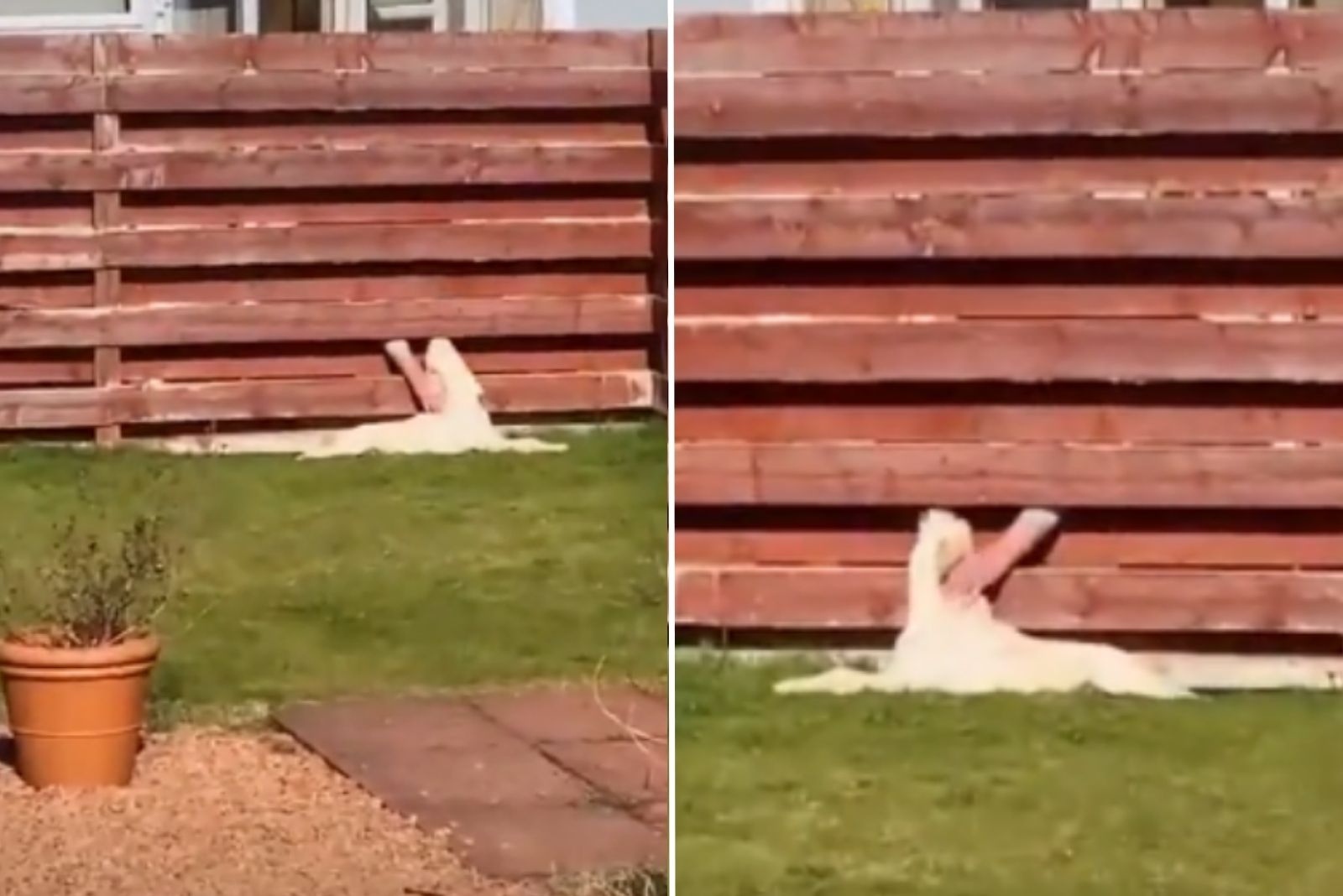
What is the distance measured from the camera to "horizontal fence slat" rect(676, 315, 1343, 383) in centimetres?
320

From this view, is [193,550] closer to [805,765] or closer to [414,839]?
[414,839]

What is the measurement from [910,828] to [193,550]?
1155 millimetres

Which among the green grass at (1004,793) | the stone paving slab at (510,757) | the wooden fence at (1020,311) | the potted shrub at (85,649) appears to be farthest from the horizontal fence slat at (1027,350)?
the potted shrub at (85,649)

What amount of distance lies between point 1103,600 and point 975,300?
1.30ft

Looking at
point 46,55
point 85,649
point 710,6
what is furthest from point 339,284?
point 710,6

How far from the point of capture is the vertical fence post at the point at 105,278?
366 centimetres

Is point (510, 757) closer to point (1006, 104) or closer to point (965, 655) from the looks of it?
point (965, 655)

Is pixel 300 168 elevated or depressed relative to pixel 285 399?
elevated

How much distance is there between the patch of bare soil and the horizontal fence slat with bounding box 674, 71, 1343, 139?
1.10 meters

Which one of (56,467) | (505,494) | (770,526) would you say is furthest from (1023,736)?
(56,467)

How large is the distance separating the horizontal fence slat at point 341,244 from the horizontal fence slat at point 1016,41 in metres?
0.58

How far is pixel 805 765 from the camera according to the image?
10.9 ft

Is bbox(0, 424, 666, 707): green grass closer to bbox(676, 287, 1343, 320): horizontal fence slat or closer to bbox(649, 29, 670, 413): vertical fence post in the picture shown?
bbox(649, 29, 670, 413): vertical fence post

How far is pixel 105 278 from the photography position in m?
3.72
